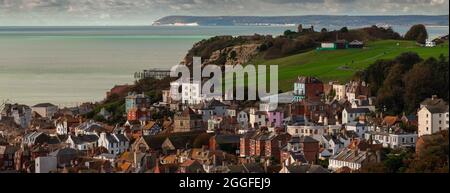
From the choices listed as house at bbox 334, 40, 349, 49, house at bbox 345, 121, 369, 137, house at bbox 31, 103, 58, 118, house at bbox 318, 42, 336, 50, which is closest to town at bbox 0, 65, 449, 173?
house at bbox 345, 121, 369, 137

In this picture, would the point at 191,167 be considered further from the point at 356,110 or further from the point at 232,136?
the point at 356,110

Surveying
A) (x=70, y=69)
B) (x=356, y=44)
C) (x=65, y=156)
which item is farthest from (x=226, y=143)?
(x=70, y=69)

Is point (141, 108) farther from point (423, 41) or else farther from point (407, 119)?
point (423, 41)

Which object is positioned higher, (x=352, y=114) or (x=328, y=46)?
(x=328, y=46)

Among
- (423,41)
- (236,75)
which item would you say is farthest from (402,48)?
(236,75)

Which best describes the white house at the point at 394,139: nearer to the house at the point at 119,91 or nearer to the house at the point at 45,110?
the house at the point at 45,110
